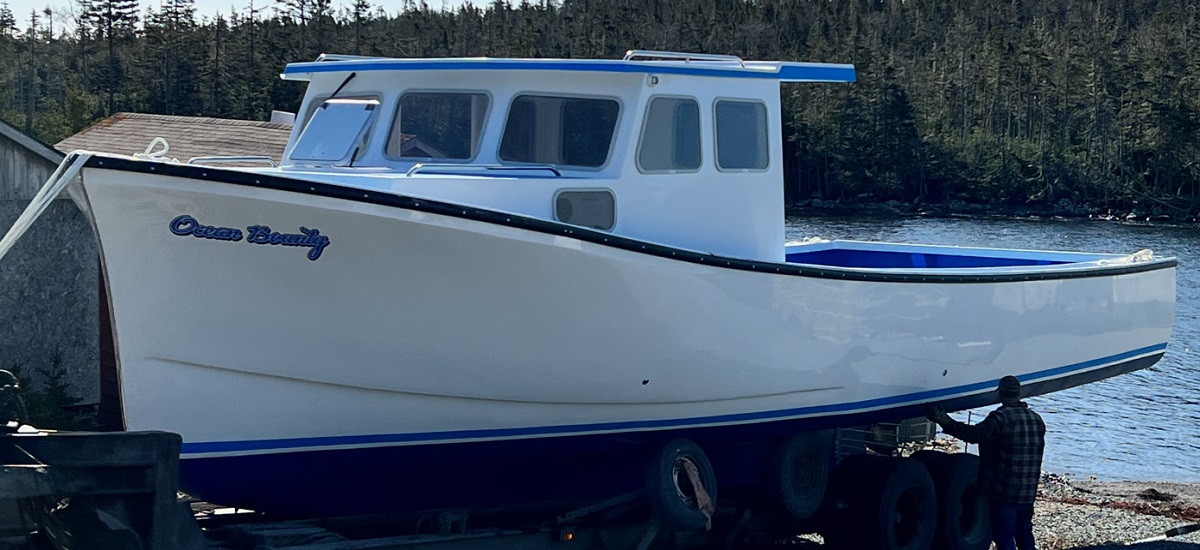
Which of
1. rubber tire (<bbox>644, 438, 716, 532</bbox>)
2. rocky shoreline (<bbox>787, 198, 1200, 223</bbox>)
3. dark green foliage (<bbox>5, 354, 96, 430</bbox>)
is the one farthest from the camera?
rocky shoreline (<bbox>787, 198, 1200, 223</bbox>)

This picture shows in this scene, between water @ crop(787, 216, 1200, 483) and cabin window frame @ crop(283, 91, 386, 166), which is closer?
cabin window frame @ crop(283, 91, 386, 166)

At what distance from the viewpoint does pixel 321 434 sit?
7.34 metres

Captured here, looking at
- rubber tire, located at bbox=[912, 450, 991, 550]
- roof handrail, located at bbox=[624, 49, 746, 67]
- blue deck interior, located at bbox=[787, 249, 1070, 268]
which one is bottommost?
rubber tire, located at bbox=[912, 450, 991, 550]

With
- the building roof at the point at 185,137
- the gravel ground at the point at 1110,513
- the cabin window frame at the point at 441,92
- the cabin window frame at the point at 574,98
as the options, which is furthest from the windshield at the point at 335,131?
the building roof at the point at 185,137

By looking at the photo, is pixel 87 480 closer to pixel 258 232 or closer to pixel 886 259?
pixel 258 232

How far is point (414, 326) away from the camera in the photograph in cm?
729

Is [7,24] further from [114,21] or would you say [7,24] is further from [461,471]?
[461,471]

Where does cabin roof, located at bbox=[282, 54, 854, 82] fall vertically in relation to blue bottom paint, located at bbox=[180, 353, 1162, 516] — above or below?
above

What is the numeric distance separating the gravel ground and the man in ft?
6.38

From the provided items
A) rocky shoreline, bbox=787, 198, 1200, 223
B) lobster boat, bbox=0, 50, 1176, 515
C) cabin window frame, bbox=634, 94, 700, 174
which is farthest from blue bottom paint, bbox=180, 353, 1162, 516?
rocky shoreline, bbox=787, 198, 1200, 223

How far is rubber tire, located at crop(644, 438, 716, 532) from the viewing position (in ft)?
26.3

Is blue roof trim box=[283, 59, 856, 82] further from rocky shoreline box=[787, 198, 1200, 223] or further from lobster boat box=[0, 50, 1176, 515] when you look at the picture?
rocky shoreline box=[787, 198, 1200, 223]

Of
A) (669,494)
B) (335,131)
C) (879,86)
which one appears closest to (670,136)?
(335,131)

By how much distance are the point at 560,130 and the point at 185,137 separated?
11.5m
